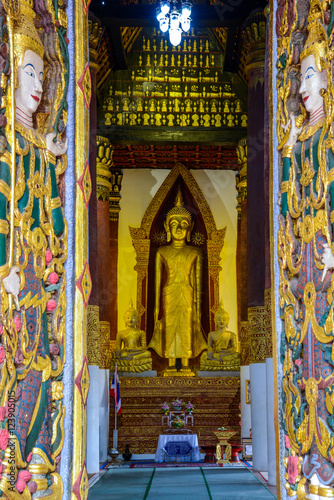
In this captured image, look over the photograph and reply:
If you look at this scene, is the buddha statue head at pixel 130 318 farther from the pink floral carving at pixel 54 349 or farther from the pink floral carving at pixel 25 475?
the pink floral carving at pixel 25 475

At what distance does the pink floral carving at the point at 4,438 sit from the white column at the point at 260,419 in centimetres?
534

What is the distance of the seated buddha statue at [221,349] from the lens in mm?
12859

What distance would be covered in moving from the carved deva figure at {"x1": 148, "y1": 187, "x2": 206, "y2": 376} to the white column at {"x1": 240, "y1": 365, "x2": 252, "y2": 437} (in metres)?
2.10

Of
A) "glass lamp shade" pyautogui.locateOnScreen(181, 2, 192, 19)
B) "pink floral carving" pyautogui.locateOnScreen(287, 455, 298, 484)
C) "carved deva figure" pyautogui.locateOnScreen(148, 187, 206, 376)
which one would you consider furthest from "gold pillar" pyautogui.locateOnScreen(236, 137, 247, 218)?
"pink floral carving" pyautogui.locateOnScreen(287, 455, 298, 484)

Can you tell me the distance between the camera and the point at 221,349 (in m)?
13.1

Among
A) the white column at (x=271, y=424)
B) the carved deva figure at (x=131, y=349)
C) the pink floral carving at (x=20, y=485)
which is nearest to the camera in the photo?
the pink floral carving at (x=20, y=485)

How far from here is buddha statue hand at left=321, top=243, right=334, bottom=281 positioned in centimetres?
376

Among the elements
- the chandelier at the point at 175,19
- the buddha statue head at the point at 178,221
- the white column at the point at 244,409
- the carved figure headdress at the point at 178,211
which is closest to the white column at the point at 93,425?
the white column at the point at 244,409

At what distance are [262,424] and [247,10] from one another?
594 centimetres

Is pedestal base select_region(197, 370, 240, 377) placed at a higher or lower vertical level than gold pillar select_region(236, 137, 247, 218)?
lower

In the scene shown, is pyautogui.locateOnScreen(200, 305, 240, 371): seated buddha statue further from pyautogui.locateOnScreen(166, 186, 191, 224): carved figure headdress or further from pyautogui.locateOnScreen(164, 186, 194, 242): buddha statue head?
pyautogui.locateOnScreen(166, 186, 191, 224): carved figure headdress

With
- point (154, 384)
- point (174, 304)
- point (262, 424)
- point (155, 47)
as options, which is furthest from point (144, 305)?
point (262, 424)

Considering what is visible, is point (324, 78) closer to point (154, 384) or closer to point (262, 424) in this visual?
point (262, 424)

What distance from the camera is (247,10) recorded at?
9734 millimetres
